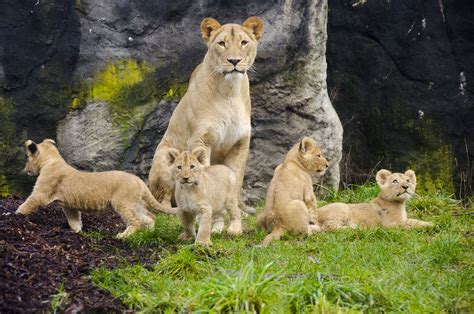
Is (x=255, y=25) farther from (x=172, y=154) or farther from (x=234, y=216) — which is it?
(x=172, y=154)

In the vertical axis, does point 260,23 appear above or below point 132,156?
above

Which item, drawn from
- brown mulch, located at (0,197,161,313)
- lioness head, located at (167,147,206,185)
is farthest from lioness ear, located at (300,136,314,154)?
brown mulch, located at (0,197,161,313)

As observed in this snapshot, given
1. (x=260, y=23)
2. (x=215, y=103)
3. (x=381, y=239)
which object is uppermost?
(x=260, y=23)

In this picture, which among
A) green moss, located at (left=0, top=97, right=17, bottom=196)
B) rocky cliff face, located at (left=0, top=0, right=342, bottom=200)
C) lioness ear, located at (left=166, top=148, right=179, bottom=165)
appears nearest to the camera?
lioness ear, located at (left=166, top=148, right=179, bottom=165)

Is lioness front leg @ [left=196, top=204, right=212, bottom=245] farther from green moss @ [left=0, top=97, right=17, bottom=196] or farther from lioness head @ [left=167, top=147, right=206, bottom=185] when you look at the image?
green moss @ [left=0, top=97, right=17, bottom=196]

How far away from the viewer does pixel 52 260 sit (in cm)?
819

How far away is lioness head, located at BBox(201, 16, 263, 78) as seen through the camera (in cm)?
1205

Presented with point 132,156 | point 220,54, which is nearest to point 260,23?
point 220,54

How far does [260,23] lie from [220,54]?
0.82 meters

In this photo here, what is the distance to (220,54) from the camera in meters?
12.2

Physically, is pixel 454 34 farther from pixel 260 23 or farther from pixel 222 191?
pixel 222 191

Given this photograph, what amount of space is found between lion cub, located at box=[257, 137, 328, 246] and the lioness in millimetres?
1250

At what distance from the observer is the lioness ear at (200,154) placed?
10.2 metres

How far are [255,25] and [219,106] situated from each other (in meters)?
1.31
